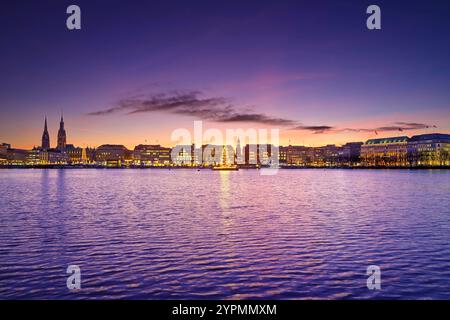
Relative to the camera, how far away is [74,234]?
65.8 feet

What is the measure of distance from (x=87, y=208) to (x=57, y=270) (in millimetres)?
18737

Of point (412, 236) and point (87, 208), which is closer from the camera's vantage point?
point (412, 236)

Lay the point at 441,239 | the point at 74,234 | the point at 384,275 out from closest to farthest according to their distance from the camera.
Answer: the point at 384,275, the point at 441,239, the point at 74,234

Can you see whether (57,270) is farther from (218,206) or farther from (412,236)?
(218,206)

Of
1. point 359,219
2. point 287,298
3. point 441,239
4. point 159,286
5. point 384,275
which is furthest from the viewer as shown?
point 359,219

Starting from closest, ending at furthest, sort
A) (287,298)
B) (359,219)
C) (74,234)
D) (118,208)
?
(287,298) < (74,234) < (359,219) < (118,208)
